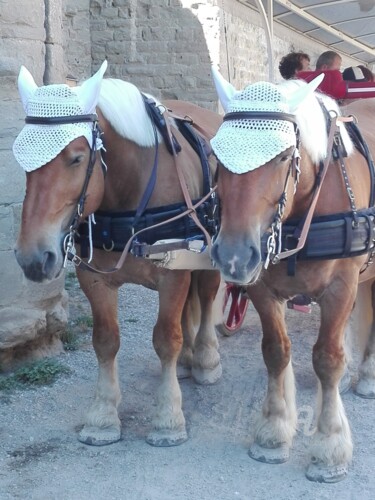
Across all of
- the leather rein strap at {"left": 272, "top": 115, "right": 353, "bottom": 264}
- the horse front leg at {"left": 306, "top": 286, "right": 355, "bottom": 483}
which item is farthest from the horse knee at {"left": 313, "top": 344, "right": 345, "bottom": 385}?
the leather rein strap at {"left": 272, "top": 115, "right": 353, "bottom": 264}

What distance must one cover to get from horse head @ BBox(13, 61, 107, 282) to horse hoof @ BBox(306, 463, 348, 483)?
1.48m

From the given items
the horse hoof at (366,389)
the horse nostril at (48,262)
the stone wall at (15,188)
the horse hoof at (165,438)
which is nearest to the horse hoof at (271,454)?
the horse hoof at (165,438)

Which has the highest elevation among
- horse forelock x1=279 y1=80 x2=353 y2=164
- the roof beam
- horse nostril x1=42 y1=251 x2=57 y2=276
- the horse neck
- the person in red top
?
the roof beam

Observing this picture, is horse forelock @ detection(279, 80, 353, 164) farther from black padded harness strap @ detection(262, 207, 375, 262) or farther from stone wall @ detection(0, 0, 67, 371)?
stone wall @ detection(0, 0, 67, 371)

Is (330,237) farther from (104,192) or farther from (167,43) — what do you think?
(167,43)

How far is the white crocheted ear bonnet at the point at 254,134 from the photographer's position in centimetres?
274

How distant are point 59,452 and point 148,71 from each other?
6.85 m

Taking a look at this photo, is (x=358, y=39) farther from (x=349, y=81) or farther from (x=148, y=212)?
(x=148, y=212)

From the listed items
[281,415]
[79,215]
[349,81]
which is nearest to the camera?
[79,215]

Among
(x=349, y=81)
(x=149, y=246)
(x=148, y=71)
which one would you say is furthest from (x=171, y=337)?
(x=148, y=71)

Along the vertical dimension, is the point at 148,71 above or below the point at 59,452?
above

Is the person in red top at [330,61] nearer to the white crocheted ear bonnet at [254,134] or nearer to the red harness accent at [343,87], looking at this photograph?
the red harness accent at [343,87]

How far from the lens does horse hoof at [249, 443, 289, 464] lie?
3.62 meters

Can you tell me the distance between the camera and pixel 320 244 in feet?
10.6
